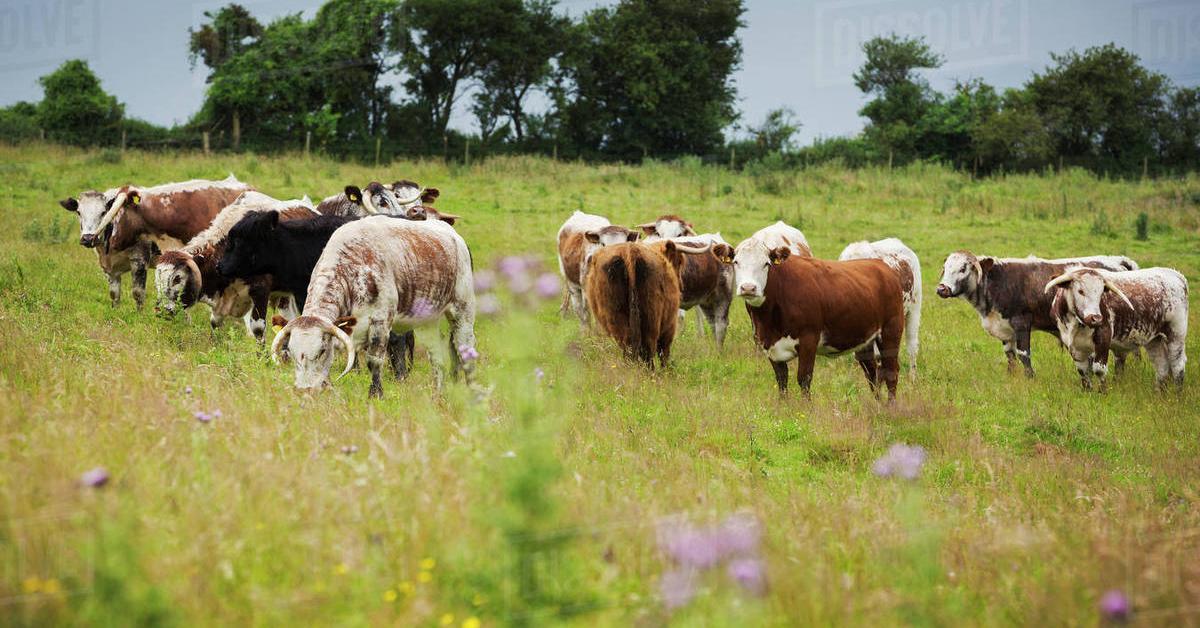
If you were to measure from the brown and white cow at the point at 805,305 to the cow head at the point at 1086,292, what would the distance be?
2.78m

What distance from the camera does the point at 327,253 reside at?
7.93 meters

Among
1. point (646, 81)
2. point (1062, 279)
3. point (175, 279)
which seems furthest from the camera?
point (646, 81)

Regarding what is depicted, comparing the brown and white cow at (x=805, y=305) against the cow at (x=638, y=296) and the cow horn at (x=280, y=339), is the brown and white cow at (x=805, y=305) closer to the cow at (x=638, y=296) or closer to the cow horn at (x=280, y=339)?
the cow at (x=638, y=296)

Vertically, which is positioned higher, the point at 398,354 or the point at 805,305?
the point at 805,305

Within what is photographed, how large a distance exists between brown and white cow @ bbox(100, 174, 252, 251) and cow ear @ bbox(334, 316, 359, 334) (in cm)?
684

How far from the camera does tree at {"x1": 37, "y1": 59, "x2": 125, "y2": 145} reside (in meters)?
41.2

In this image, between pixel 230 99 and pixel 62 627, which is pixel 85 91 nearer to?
pixel 230 99

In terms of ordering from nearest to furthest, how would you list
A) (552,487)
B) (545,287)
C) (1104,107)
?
(545,287)
(552,487)
(1104,107)

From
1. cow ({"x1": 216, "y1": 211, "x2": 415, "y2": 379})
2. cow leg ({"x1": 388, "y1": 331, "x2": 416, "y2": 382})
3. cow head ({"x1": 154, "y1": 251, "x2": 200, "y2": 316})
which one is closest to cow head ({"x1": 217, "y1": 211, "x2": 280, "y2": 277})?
cow ({"x1": 216, "y1": 211, "x2": 415, "y2": 379})

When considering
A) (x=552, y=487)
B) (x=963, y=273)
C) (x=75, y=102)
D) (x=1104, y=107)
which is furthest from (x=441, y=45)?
(x=552, y=487)

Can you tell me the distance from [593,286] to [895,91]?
4766cm

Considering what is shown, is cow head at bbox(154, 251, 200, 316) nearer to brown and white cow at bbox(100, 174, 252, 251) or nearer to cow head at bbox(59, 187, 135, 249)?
brown and white cow at bbox(100, 174, 252, 251)

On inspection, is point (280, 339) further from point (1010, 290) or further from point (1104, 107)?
point (1104, 107)

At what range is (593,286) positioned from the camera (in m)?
11.5
